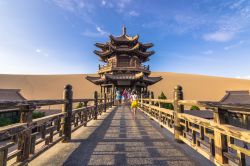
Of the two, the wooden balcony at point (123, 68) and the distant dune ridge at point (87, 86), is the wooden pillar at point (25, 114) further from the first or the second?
the distant dune ridge at point (87, 86)

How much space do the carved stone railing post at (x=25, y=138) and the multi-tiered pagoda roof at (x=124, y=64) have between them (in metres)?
16.3

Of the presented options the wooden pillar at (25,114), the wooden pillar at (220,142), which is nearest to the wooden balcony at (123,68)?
the wooden pillar at (25,114)

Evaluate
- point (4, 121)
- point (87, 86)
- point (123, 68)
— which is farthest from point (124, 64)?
point (87, 86)

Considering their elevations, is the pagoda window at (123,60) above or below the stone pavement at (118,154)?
above

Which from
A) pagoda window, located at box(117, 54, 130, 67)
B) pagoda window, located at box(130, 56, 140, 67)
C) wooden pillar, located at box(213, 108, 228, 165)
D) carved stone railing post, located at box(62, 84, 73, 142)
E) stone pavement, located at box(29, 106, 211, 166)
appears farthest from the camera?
pagoda window, located at box(117, 54, 130, 67)

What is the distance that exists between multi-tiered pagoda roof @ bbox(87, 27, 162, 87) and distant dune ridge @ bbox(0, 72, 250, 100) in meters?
37.9

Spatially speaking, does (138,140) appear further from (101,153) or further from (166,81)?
(166,81)

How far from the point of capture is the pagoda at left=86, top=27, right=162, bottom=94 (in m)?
20.1

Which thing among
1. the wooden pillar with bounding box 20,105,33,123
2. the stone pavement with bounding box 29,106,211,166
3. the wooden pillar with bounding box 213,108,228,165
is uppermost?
the wooden pillar with bounding box 20,105,33,123

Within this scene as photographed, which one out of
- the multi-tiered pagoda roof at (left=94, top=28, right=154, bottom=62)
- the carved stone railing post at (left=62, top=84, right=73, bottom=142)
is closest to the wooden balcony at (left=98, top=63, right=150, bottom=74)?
the multi-tiered pagoda roof at (left=94, top=28, right=154, bottom=62)

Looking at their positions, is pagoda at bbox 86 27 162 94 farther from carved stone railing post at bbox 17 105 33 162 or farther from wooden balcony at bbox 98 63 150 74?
carved stone railing post at bbox 17 105 33 162

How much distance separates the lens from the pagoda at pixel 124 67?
65.9 ft

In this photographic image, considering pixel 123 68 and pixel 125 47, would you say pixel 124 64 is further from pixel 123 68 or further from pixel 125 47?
pixel 125 47

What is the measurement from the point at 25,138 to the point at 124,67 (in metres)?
19.0
